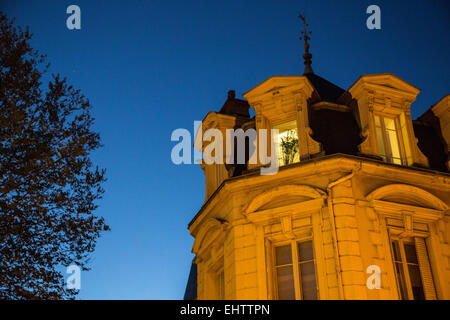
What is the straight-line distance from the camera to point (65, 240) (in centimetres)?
1200

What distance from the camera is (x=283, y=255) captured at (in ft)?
43.0

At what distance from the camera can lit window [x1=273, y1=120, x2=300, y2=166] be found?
14234 mm

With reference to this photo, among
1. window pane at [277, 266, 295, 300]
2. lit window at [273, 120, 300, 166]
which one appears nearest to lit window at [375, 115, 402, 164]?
lit window at [273, 120, 300, 166]

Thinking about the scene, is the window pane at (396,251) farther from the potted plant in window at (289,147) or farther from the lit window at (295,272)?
the potted plant in window at (289,147)

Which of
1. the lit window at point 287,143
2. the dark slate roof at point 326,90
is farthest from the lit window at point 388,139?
the lit window at point 287,143

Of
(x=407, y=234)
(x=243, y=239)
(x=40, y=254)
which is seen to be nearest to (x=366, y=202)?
(x=407, y=234)

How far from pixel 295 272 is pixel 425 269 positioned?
306 cm

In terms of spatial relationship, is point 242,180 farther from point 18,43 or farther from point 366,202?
point 18,43

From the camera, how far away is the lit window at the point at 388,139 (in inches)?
561

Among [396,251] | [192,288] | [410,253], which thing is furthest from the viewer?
[192,288]

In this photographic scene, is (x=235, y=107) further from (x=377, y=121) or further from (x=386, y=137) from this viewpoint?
(x=386, y=137)

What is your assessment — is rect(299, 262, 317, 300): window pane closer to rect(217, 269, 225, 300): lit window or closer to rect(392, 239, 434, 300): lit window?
rect(392, 239, 434, 300): lit window

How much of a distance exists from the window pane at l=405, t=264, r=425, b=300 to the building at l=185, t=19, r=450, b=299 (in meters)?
0.03

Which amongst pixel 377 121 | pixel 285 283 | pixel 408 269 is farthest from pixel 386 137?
pixel 285 283
